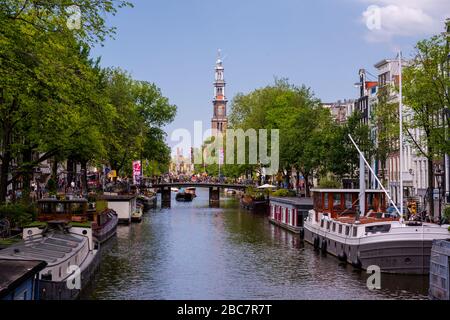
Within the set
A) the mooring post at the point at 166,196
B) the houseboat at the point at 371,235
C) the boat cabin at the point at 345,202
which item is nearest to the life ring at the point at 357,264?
the houseboat at the point at 371,235

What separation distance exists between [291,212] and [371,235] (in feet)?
93.9

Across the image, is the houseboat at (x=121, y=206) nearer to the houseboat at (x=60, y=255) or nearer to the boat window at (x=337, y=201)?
the boat window at (x=337, y=201)

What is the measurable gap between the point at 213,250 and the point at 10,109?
16134 millimetres

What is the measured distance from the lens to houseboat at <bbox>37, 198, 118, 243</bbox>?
47.9 meters

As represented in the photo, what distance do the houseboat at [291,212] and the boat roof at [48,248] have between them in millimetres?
27082

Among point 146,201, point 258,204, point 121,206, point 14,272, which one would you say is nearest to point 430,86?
point 121,206

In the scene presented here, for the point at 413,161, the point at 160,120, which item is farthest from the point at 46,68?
the point at 160,120

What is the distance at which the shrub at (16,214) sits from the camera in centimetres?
4188

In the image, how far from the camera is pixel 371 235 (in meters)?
37.1

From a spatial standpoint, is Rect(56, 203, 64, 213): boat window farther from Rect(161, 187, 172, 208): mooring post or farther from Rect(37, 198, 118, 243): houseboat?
Rect(161, 187, 172, 208): mooring post

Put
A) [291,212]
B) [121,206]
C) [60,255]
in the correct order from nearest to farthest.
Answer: [60,255] → [291,212] → [121,206]

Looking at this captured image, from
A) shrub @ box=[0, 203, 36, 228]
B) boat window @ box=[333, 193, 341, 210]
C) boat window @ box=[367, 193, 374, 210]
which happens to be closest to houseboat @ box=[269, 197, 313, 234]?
boat window @ box=[333, 193, 341, 210]

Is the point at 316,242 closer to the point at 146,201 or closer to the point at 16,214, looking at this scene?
the point at 16,214

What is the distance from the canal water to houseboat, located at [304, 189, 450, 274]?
796mm
